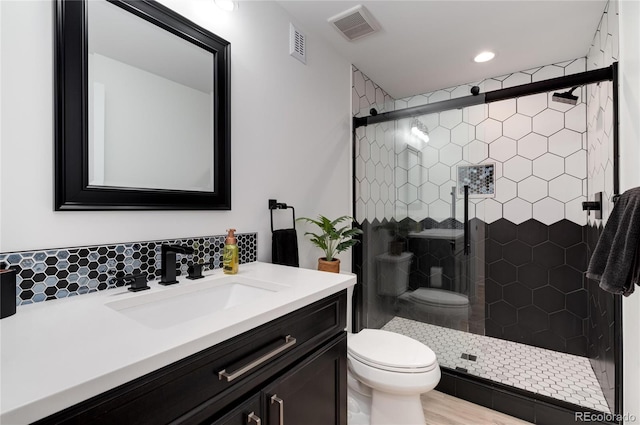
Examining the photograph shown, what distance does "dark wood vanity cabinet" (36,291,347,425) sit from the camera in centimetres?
55

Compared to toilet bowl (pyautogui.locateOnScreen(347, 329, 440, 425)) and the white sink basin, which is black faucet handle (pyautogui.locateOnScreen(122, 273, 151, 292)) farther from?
toilet bowl (pyautogui.locateOnScreen(347, 329, 440, 425))

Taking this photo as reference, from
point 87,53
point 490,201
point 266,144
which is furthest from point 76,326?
point 490,201

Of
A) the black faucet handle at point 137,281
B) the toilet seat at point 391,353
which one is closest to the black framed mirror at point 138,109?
the black faucet handle at point 137,281

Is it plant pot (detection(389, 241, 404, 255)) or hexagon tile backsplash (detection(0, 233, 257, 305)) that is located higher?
hexagon tile backsplash (detection(0, 233, 257, 305))

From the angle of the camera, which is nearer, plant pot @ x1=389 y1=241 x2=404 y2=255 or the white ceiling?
the white ceiling

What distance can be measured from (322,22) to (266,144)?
3.03 feet

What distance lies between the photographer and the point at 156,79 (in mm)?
1175

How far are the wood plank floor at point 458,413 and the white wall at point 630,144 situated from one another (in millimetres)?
590

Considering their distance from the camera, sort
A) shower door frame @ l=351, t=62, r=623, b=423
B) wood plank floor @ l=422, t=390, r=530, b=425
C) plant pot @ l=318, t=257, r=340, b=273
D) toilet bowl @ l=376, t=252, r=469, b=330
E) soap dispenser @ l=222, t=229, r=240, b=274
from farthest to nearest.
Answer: toilet bowl @ l=376, t=252, r=469, b=330 → plant pot @ l=318, t=257, r=340, b=273 → wood plank floor @ l=422, t=390, r=530, b=425 → shower door frame @ l=351, t=62, r=623, b=423 → soap dispenser @ l=222, t=229, r=240, b=274

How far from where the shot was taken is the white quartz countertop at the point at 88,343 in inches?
17.6

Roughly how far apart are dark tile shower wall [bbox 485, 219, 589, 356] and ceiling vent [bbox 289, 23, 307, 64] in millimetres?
2095

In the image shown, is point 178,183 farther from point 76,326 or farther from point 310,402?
point 310,402

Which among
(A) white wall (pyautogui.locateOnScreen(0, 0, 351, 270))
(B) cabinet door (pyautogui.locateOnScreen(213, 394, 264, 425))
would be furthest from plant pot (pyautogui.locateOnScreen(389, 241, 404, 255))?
(B) cabinet door (pyautogui.locateOnScreen(213, 394, 264, 425))

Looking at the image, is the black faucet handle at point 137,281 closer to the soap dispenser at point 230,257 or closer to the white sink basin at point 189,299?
the white sink basin at point 189,299
